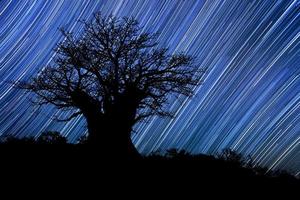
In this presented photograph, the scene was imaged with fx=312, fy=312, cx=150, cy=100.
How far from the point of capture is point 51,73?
46.6 ft

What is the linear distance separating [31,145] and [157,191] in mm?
6380

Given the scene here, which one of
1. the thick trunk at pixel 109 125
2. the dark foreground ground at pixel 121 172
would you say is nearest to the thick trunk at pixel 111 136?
the thick trunk at pixel 109 125

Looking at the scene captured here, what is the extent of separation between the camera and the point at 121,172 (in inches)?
400

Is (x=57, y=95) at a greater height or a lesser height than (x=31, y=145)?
greater

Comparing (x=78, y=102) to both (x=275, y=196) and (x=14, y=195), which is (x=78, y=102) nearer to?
(x=14, y=195)

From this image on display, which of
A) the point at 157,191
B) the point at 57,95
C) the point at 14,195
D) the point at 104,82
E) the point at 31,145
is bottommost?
the point at 14,195

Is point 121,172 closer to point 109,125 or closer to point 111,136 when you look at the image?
point 111,136

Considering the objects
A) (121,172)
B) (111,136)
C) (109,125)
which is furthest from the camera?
(109,125)

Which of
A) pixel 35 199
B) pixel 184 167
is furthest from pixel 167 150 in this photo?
pixel 35 199

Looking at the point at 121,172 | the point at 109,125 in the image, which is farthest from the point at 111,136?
the point at 121,172

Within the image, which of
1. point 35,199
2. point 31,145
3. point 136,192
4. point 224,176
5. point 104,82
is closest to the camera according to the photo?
Answer: point 35,199

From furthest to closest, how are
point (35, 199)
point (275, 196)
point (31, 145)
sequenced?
1. point (31, 145)
2. point (275, 196)
3. point (35, 199)

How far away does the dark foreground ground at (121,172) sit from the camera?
28.0 feet

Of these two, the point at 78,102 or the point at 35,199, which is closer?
the point at 35,199
